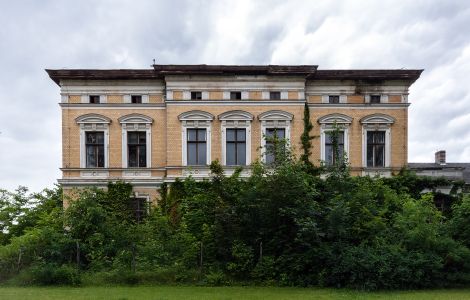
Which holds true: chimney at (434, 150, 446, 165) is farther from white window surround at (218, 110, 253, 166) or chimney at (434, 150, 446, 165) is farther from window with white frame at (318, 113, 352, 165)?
white window surround at (218, 110, 253, 166)

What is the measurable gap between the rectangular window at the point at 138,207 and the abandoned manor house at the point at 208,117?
0.61 meters

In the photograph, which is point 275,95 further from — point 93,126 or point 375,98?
point 93,126

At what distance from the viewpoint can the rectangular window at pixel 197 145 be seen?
21.5m

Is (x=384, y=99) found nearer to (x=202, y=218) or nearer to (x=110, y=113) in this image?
(x=202, y=218)

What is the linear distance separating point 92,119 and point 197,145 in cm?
677

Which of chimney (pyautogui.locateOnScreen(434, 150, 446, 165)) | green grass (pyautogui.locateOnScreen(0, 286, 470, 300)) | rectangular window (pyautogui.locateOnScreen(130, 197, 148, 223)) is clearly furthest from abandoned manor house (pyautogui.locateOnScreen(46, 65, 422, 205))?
chimney (pyautogui.locateOnScreen(434, 150, 446, 165))

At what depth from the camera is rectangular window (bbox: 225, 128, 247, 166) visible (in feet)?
70.7

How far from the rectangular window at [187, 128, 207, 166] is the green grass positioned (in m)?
10.0

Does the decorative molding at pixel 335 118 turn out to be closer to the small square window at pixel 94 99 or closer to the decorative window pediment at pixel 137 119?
the decorative window pediment at pixel 137 119

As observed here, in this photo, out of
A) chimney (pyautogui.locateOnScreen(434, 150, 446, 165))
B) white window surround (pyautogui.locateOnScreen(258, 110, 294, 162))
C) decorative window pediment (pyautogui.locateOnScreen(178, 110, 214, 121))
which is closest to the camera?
decorative window pediment (pyautogui.locateOnScreen(178, 110, 214, 121))

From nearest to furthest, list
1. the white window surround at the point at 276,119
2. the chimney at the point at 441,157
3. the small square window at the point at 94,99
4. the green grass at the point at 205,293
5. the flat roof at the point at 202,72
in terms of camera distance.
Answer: the green grass at the point at 205,293, the flat roof at the point at 202,72, the white window surround at the point at 276,119, the small square window at the point at 94,99, the chimney at the point at 441,157

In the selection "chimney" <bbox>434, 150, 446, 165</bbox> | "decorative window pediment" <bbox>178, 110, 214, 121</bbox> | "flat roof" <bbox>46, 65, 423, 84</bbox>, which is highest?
"flat roof" <bbox>46, 65, 423, 84</bbox>

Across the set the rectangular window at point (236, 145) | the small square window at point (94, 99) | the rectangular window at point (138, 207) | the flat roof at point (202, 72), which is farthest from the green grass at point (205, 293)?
the flat roof at point (202, 72)

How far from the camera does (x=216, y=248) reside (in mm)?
13992
